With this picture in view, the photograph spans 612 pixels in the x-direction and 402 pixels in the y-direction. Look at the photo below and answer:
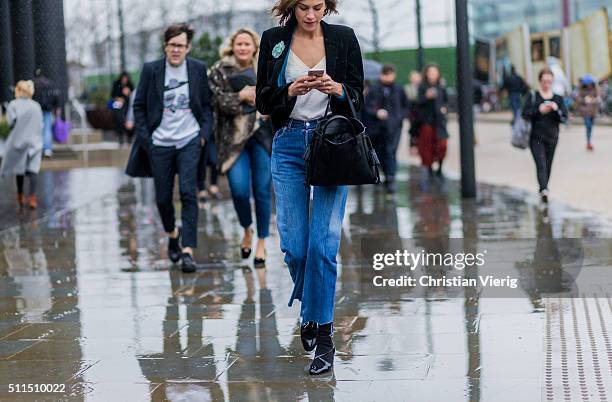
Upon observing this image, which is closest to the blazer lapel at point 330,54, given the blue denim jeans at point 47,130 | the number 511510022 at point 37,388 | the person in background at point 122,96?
the number 511510022 at point 37,388

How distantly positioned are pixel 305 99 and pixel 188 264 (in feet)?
12.3

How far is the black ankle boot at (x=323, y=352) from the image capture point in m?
6.06

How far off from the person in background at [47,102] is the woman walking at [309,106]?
641 inches

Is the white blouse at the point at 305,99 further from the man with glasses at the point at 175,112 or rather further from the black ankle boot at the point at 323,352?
the man with glasses at the point at 175,112

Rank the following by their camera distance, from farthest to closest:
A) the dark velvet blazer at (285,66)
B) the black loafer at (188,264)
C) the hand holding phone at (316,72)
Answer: the black loafer at (188,264), the dark velvet blazer at (285,66), the hand holding phone at (316,72)

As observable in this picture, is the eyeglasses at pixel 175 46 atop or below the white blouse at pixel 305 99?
atop

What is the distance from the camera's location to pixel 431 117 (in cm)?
2006

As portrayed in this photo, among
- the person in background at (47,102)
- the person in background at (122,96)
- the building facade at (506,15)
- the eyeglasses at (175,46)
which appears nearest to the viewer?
the eyeglasses at (175,46)

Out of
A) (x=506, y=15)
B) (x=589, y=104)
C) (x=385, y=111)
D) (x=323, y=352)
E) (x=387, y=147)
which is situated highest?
(x=506, y=15)

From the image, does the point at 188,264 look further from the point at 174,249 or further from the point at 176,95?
the point at 176,95

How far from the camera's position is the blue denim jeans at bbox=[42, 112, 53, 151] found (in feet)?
78.7

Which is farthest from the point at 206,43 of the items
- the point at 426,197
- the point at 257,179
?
the point at 257,179

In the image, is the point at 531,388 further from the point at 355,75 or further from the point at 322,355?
the point at 355,75

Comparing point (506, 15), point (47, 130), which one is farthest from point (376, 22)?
point (506, 15)
